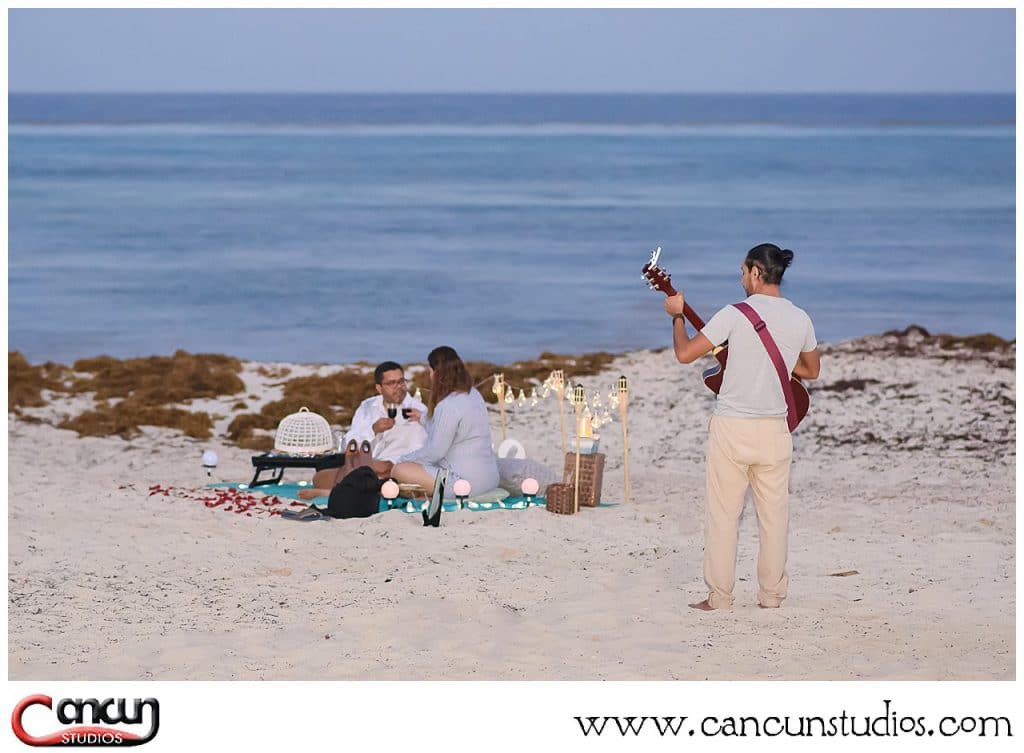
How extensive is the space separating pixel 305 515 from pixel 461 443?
3.08 ft

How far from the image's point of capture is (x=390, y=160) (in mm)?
59156

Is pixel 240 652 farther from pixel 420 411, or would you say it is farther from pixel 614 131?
pixel 614 131

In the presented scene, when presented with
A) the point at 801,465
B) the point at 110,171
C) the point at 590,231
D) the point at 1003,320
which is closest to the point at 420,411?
the point at 801,465

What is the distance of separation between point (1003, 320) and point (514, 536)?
1785 cm

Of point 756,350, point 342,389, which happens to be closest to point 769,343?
point 756,350

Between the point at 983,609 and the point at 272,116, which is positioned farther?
the point at 272,116

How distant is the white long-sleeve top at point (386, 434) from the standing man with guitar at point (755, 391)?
120 inches

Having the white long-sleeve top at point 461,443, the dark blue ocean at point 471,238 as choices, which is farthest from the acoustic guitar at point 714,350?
the dark blue ocean at point 471,238

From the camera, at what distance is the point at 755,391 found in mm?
5641

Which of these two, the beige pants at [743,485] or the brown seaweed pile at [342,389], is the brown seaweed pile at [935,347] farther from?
the beige pants at [743,485]

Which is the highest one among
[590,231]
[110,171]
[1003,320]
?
[110,171]

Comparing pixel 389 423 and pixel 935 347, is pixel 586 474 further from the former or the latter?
pixel 935 347

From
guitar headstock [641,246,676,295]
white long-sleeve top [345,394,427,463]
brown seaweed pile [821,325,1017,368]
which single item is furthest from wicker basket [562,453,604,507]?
brown seaweed pile [821,325,1017,368]

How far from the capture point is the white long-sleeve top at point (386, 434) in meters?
8.62
